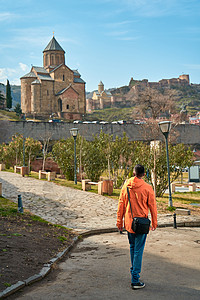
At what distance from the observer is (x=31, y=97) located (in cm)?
6738

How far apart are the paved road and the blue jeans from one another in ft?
0.60

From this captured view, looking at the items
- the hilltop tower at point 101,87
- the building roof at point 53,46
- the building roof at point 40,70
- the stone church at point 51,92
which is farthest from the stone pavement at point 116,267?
the hilltop tower at point 101,87

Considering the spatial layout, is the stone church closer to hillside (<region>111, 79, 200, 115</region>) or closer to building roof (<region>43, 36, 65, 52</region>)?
building roof (<region>43, 36, 65, 52</region>)

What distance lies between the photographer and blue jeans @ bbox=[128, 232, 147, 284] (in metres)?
4.02

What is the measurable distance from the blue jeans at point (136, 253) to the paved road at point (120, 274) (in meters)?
0.18

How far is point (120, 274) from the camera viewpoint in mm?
4578

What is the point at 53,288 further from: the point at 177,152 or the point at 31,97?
the point at 31,97

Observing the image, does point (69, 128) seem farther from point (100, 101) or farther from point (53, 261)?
point (100, 101)

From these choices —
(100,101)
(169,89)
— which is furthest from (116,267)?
(100,101)

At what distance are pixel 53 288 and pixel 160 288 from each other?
131 centimetres

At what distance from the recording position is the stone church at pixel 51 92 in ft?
218

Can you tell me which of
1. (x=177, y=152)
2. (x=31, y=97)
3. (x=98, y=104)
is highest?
(x=98, y=104)

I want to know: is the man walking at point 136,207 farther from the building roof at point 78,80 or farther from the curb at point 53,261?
the building roof at point 78,80

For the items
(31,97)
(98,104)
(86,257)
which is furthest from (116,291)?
(98,104)
